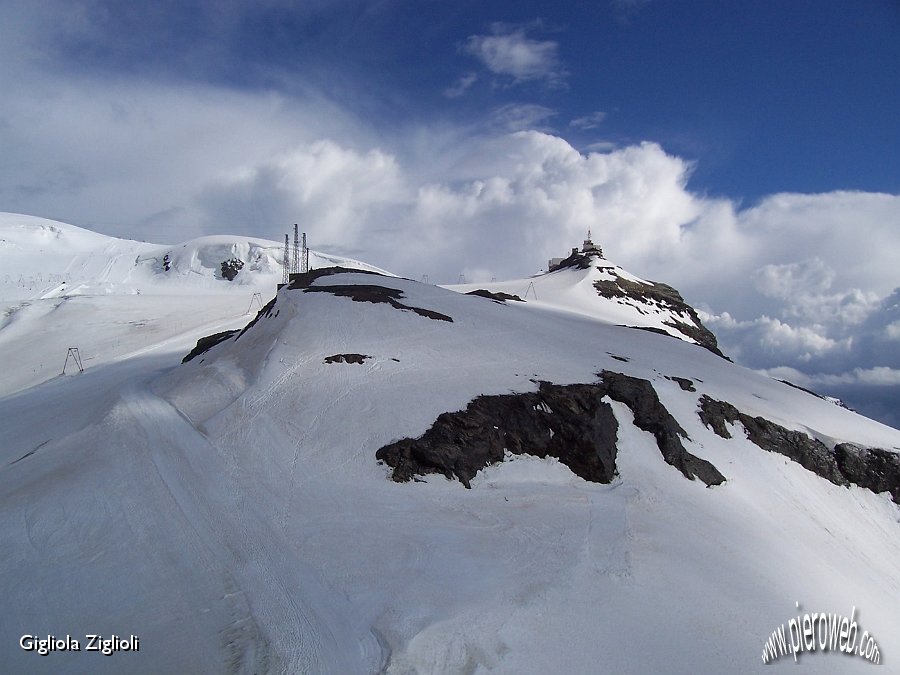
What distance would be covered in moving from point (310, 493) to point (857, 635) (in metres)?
12.4

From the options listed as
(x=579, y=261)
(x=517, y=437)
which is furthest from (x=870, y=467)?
(x=579, y=261)

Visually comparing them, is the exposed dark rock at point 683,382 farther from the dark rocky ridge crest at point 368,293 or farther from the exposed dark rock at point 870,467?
the dark rocky ridge crest at point 368,293

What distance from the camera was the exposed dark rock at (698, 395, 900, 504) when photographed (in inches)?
824

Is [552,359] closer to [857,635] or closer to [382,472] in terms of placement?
[382,472]

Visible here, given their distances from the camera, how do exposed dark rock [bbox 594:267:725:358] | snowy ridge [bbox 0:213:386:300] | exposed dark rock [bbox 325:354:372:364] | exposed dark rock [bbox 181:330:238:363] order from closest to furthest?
1. exposed dark rock [bbox 325:354:372:364]
2. exposed dark rock [bbox 181:330:238:363]
3. exposed dark rock [bbox 594:267:725:358]
4. snowy ridge [bbox 0:213:386:300]

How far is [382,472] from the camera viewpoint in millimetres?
13742

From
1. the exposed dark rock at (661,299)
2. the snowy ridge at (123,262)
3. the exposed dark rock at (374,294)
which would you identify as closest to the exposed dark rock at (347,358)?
the exposed dark rock at (374,294)

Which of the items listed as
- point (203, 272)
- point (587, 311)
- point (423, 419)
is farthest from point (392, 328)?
point (203, 272)

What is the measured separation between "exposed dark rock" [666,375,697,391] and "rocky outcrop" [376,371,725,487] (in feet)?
14.1

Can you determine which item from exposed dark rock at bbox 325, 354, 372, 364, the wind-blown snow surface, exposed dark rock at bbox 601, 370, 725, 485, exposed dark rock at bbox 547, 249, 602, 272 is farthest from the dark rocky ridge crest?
exposed dark rock at bbox 547, 249, 602, 272

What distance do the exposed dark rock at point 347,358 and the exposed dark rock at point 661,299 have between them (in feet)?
168

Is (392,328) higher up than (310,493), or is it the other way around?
(392,328)

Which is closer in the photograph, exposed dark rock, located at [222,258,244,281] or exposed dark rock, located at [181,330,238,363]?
exposed dark rock, located at [181,330,238,363]

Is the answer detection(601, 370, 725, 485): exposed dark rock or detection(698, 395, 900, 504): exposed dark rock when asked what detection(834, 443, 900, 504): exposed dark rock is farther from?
detection(601, 370, 725, 485): exposed dark rock
